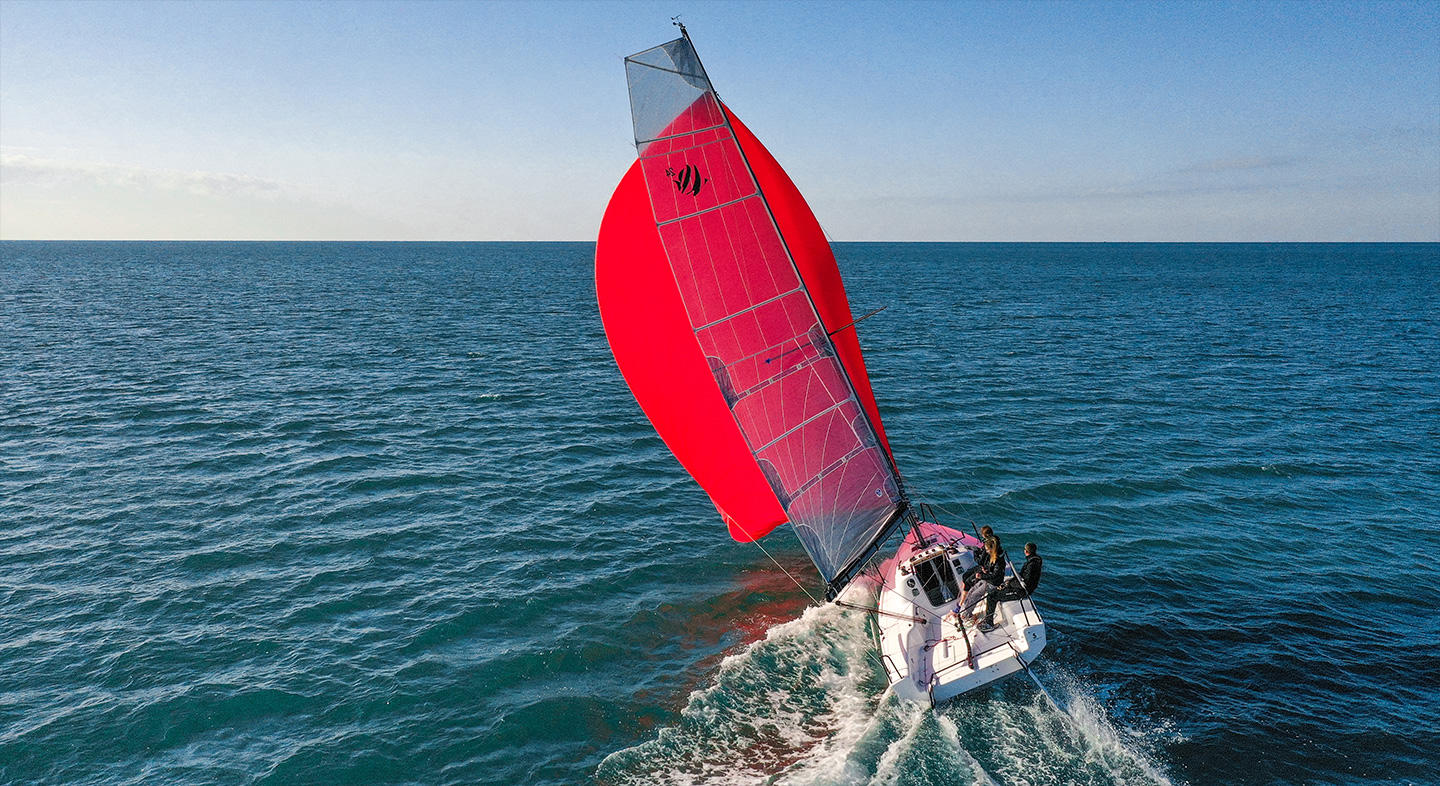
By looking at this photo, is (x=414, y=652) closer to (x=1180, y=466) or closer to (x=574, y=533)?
(x=574, y=533)

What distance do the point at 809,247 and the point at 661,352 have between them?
4135 mm

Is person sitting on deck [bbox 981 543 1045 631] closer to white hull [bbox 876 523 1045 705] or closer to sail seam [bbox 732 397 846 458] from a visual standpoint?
white hull [bbox 876 523 1045 705]

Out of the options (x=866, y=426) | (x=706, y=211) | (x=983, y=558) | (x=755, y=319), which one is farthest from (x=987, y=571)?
(x=706, y=211)

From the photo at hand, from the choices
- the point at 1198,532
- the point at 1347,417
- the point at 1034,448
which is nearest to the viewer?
the point at 1198,532

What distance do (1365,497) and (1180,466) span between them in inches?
217

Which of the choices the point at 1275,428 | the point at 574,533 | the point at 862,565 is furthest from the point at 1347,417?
the point at 574,533

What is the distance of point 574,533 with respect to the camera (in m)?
23.8

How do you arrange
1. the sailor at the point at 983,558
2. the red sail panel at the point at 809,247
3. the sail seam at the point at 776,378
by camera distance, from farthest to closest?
the red sail panel at the point at 809,247 → the sail seam at the point at 776,378 → the sailor at the point at 983,558

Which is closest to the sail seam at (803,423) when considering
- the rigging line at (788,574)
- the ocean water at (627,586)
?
the ocean water at (627,586)

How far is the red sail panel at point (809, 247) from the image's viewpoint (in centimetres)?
1706

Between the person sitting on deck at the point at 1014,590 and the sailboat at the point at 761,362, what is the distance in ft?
0.69

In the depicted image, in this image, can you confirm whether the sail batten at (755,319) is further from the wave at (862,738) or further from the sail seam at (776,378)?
the wave at (862,738)

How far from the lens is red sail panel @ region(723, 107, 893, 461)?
17.1 metres

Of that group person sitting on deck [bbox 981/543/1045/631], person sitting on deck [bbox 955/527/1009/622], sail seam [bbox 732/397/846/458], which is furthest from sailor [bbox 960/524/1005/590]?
sail seam [bbox 732/397/846/458]
